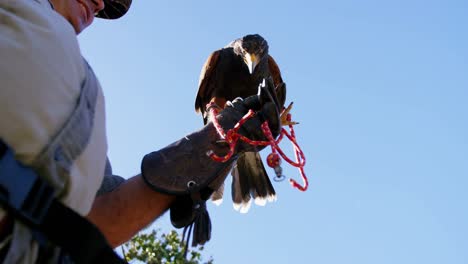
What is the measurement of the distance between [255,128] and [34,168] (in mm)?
1456

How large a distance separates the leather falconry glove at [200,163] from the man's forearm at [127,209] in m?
0.04

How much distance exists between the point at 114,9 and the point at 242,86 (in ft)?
9.94

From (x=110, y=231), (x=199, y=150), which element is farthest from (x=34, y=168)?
(x=199, y=150)

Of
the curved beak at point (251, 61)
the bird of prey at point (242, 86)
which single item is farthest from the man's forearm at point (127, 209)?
the curved beak at point (251, 61)

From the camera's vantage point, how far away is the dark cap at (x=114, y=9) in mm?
2984

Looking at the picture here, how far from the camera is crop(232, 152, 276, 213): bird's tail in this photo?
18.8ft

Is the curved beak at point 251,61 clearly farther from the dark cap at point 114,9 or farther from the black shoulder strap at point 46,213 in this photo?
the black shoulder strap at point 46,213

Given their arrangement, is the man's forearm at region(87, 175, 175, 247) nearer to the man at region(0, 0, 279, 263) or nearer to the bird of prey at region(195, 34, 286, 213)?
the man at region(0, 0, 279, 263)

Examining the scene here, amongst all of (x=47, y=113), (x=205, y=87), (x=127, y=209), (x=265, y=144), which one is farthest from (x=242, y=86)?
(x=47, y=113)

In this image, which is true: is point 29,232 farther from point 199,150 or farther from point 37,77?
point 199,150

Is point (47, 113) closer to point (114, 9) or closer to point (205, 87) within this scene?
point (114, 9)

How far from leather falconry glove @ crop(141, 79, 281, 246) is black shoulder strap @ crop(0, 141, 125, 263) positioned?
98cm

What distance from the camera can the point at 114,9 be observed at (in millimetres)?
3021

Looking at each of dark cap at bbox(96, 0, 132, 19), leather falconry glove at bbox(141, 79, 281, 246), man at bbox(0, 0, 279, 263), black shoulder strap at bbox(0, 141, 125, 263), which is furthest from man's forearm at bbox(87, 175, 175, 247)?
dark cap at bbox(96, 0, 132, 19)
